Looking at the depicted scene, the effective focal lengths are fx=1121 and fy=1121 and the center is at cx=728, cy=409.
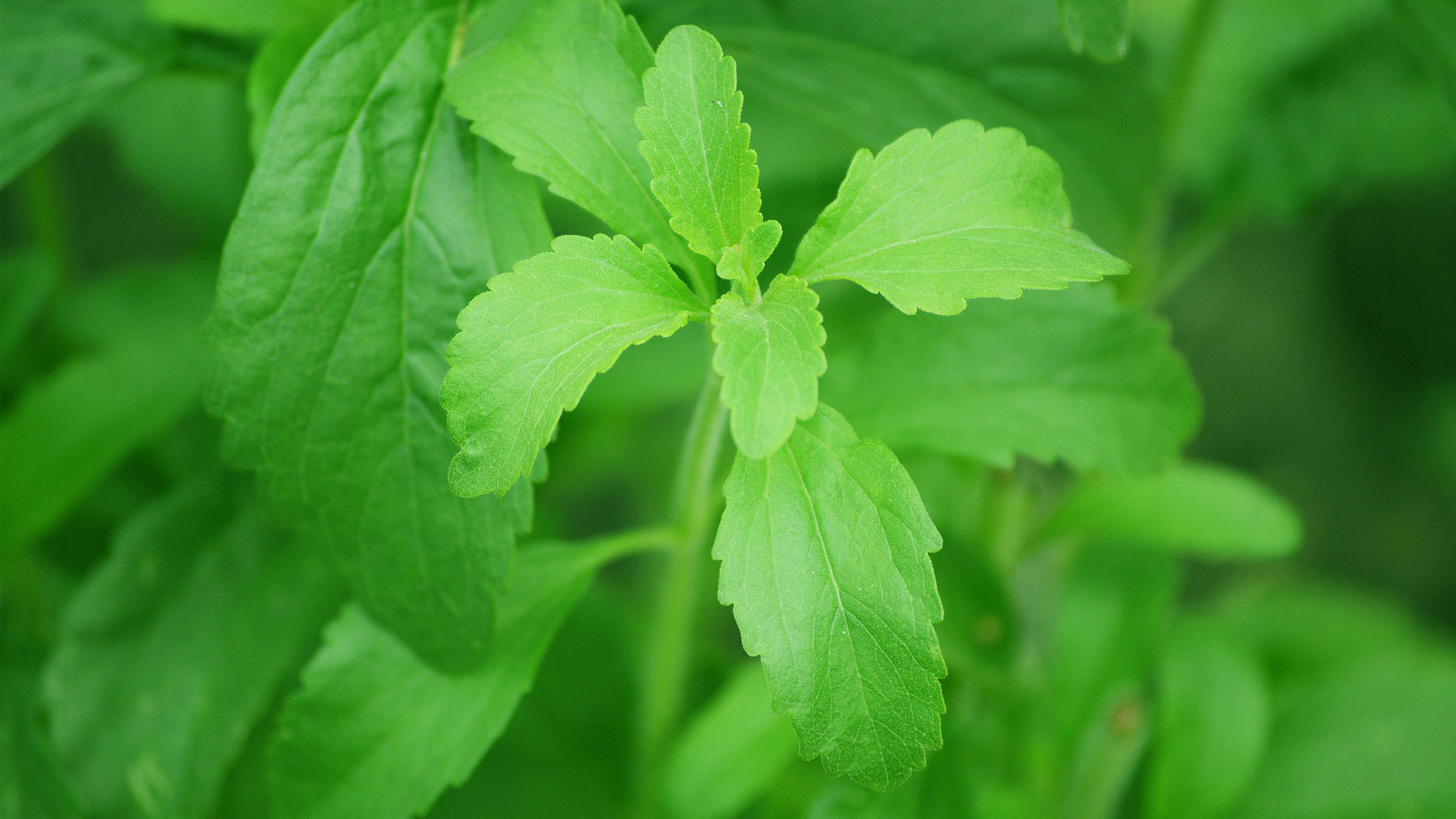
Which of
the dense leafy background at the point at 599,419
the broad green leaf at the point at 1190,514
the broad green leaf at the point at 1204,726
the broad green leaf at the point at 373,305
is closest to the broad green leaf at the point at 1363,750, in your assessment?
the dense leafy background at the point at 599,419

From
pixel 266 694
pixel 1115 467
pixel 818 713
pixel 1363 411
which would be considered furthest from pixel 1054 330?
pixel 1363 411

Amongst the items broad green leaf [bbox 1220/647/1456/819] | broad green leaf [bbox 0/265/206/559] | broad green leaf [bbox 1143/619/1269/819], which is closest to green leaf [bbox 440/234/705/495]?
broad green leaf [bbox 0/265/206/559]

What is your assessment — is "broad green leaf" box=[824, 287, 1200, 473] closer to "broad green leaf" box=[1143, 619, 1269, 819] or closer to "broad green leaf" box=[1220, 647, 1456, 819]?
"broad green leaf" box=[1143, 619, 1269, 819]

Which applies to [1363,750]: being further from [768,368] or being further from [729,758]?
[768,368]

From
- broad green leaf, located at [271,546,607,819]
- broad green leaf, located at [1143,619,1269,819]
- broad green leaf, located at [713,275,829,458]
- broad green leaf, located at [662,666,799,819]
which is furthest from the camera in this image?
broad green leaf, located at [1143,619,1269,819]

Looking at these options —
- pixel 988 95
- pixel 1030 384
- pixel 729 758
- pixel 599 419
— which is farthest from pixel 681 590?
pixel 599 419

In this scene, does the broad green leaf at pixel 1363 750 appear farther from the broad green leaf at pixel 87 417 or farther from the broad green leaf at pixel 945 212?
the broad green leaf at pixel 87 417

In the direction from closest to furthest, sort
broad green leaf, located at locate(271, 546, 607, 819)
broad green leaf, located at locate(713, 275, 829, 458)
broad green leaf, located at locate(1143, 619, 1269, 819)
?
broad green leaf, located at locate(713, 275, 829, 458)
broad green leaf, located at locate(271, 546, 607, 819)
broad green leaf, located at locate(1143, 619, 1269, 819)
